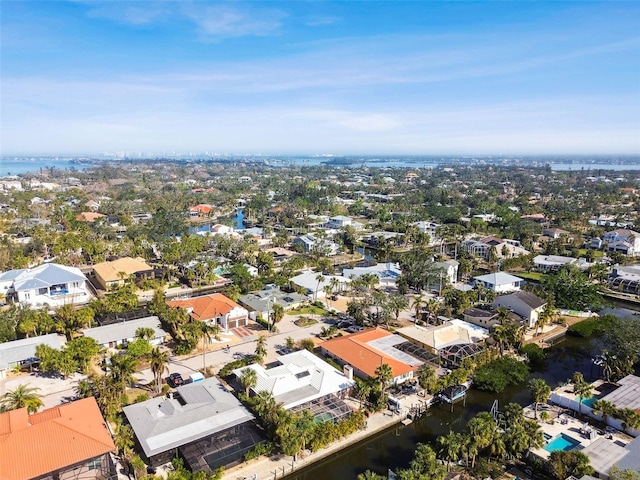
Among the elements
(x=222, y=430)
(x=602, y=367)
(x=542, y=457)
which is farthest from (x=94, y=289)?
(x=602, y=367)

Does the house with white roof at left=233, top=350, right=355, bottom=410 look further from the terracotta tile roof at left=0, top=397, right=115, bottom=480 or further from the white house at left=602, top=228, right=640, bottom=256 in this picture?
the white house at left=602, top=228, right=640, bottom=256

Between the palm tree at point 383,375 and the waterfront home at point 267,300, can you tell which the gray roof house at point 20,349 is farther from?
the palm tree at point 383,375

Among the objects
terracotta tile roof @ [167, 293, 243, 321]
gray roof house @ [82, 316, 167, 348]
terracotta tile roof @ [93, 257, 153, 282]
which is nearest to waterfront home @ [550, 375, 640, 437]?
terracotta tile roof @ [167, 293, 243, 321]

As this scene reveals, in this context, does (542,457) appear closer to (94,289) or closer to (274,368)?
(274,368)

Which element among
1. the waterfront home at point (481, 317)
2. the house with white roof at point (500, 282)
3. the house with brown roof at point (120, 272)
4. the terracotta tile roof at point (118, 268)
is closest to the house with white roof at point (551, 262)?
the house with white roof at point (500, 282)

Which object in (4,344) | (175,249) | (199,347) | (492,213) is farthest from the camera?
(492,213)
